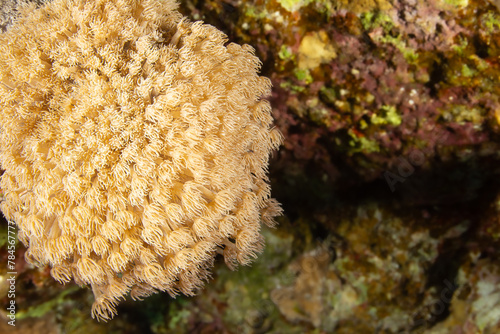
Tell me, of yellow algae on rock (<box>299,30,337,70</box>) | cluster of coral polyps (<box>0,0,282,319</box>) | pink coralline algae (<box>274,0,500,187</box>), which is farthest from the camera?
yellow algae on rock (<box>299,30,337,70</box>)

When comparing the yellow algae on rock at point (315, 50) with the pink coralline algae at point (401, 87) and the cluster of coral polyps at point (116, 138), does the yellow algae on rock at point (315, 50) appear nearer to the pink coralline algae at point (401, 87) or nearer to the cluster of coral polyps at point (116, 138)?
the pink coralline algae at point (401, 87)

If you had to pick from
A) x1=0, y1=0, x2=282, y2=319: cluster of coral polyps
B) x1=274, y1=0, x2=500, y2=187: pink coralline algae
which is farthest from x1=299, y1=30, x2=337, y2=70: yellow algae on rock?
x1=0, y1=0, x2=282, y2=319: cluster of coral polyps

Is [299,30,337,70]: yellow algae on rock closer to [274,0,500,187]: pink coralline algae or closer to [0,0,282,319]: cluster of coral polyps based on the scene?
[274,0,500,187]: pink coralline algae

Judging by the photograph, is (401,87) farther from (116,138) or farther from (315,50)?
(116,138)

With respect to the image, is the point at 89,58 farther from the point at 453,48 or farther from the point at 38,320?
the point at 38,320

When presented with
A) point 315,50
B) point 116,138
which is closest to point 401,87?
point 315,50

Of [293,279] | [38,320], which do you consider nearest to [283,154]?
[293,279]

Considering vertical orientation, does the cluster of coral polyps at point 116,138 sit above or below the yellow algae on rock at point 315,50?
below

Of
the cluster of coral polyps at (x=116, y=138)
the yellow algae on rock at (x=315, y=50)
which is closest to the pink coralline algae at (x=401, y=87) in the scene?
the yellow algae on rock at (x=315, y=50)
